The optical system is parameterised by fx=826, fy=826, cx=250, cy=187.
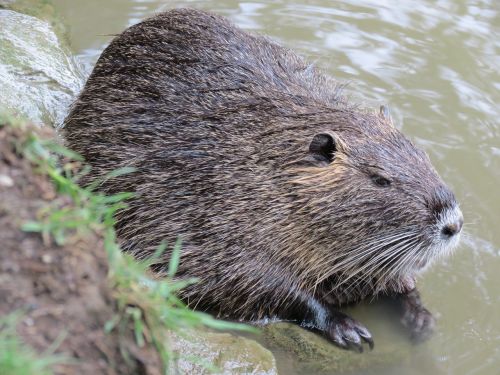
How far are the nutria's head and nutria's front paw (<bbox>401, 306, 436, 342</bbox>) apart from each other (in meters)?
0.32

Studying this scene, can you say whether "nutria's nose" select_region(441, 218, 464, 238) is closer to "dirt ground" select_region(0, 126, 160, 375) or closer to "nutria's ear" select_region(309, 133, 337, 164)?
"nutria's ear" select_region(309, 133, 337, 164)

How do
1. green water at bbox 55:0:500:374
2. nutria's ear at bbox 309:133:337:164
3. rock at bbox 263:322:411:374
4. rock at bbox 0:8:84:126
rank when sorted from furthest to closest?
rock at bbox 0:8:84:126
green water at bbox 55:0:500:374
nutria's ear at bbox 309:133:337:164
rock at bbox 263:322:411:374

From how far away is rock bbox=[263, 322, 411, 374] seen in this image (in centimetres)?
418

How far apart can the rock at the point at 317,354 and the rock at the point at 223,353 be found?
56 centimetres

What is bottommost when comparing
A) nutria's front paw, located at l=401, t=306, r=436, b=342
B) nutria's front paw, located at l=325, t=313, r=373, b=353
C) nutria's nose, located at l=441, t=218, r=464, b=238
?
nutria's front paw, located at l=401, t=306, r=436, b=342

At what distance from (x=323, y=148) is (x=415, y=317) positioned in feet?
3.62

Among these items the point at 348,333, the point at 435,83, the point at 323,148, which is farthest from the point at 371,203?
the point at 435,83

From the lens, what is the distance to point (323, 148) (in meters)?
4.31

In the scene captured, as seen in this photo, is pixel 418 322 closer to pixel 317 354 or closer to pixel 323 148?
pixel 317 354

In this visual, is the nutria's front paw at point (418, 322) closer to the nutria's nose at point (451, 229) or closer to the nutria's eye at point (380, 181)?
the nutria's nose at point (451, 229)

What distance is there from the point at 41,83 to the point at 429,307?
300 cm

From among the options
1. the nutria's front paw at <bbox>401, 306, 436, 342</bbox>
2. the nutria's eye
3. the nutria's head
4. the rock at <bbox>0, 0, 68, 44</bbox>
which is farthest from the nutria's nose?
the rock at <bbox>0, 0, 68, 44</bbox>

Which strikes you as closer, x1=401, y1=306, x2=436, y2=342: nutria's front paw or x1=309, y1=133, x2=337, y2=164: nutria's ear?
x1=309, y1=133, x2=337, y2=164: nutria's ear

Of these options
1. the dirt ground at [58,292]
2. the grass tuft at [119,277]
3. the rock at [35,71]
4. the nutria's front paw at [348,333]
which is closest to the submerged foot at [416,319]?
the nutria's front paw at [348,333]
